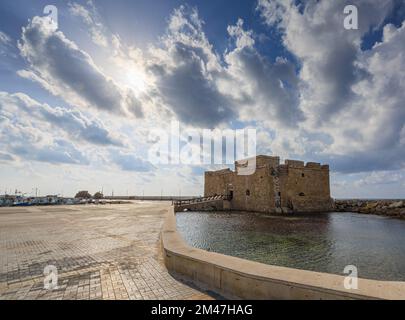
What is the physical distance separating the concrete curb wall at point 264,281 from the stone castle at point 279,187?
23.3 metres

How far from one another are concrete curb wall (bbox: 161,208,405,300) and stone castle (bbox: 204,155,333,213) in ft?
76.4

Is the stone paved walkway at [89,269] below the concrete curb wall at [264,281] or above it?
below

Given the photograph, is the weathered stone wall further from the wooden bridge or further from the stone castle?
the wooden bridge

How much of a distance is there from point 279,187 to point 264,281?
24995 millimetres

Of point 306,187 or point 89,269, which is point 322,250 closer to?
point 89,269

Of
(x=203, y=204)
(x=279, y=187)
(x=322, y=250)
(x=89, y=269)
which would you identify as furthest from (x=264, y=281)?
(x=203, y=204)

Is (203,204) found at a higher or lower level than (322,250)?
lower

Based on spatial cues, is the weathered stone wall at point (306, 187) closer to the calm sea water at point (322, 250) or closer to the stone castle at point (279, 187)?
the stone castle at point (279, 187)

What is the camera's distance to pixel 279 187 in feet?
86.8

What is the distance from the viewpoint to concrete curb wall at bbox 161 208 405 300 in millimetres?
2701

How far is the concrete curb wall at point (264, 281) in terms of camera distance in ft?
8.86

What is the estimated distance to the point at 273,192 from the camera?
2600cm

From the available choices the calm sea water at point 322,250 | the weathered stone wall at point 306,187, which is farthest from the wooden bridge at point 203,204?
the calm sea water at point 322,250
